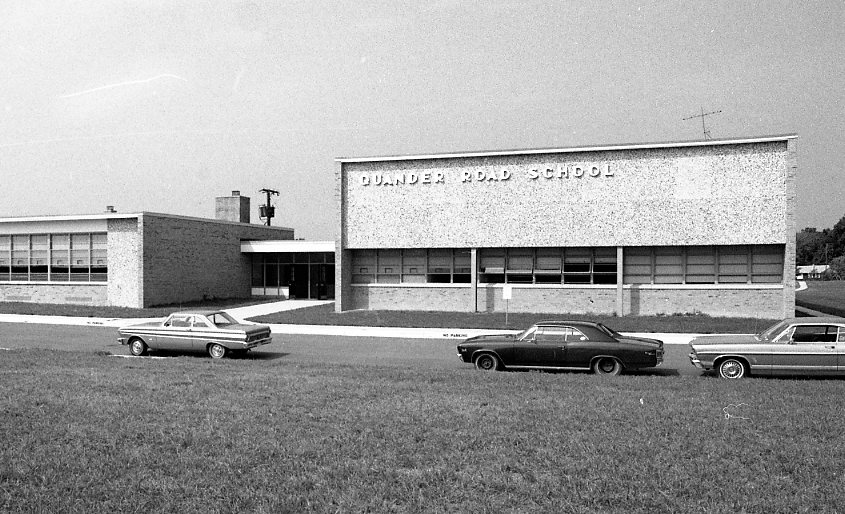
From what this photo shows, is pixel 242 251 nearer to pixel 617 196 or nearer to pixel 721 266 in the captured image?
pixel 617 196

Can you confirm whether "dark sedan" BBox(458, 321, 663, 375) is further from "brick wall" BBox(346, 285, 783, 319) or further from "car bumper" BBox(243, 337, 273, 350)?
"brick wall" BBox(346, 285, 783, 319)

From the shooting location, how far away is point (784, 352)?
1400 centimetres

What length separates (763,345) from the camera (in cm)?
1413

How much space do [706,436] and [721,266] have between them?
74.3ft

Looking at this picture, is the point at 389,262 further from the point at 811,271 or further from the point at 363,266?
the point at 811,271

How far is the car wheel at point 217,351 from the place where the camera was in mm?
17516

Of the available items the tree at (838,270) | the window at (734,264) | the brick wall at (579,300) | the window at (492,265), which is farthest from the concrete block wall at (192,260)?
the tree at (838,270)

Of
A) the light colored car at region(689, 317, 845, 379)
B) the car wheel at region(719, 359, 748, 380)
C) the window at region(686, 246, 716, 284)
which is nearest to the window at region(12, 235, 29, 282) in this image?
the window at region(686, 246, 716, 284)

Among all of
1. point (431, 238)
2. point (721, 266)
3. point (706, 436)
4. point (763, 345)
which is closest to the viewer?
point (706, 436)

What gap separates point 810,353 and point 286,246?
31533 millimetres

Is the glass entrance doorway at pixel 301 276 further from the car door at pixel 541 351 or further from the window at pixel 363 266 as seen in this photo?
the car door at pixel 541 351

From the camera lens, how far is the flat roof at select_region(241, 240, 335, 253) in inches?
1583

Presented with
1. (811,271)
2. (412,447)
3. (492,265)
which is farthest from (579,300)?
(811,271)

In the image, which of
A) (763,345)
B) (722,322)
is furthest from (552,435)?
(722,322)
